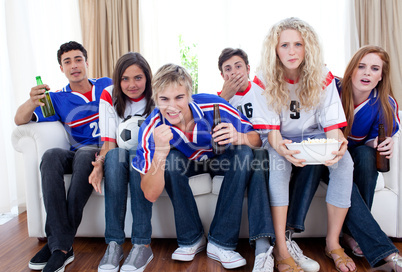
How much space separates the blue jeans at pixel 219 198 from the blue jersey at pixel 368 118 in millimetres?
570

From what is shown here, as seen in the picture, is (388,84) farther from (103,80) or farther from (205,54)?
(205,54)

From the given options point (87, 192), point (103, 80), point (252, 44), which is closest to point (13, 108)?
point (103, 80)

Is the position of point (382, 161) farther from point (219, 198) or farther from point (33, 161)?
point (33, 161)

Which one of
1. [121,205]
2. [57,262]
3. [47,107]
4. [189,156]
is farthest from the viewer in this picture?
→ [47,107]

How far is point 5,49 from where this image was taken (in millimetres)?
2613

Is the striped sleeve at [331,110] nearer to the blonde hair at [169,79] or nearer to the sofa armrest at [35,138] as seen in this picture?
the blonde hair at [169,79]

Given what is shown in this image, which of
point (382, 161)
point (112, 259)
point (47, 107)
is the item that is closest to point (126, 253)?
point (112, 259)

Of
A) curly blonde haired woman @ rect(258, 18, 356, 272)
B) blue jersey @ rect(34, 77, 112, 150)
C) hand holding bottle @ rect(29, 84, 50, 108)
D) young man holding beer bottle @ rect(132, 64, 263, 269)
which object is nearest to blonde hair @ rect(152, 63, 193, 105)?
young man holding beer bottle @ rect(132, 64, 263, 269)

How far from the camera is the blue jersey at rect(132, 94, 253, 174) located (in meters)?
1.57

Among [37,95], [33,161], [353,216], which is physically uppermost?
[37,95]

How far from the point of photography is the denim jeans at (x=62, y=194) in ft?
5.07

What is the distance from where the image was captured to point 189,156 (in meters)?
1.70

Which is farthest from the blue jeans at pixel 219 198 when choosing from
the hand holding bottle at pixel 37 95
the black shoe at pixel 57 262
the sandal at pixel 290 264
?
the hand holding bottle at pixel 37 95

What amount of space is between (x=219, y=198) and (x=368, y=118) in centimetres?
81
